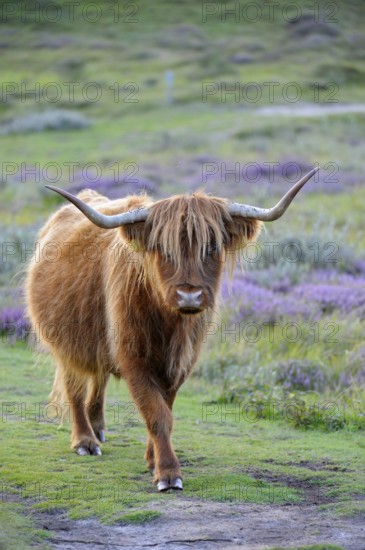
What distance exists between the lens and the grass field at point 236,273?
5879mm

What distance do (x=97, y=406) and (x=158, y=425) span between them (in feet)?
5.36

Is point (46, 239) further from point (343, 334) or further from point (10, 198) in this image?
point (10, 198)

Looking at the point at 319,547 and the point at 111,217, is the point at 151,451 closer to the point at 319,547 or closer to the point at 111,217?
the point at 111,217

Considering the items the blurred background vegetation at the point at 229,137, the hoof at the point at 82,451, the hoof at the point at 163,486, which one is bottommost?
the blurred background vegetation at the point at 229,137

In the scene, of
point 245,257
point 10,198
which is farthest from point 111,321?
point 10,198

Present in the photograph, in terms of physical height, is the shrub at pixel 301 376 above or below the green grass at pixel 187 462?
below

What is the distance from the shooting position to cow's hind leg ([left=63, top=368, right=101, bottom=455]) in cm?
676

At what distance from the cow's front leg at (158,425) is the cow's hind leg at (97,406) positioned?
123cm

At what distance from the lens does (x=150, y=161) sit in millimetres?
24703

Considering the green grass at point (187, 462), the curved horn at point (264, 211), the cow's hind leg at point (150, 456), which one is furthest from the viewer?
the cow's hind leg at point (150, 456)

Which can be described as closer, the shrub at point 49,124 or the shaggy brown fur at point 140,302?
the shaggy brown fur at point 140,302

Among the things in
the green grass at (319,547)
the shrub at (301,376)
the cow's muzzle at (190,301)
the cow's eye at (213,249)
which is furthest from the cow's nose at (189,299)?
the shrub at (301,376)

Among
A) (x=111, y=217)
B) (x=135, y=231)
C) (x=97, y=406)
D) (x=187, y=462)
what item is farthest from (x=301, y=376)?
(x=111, y=217)

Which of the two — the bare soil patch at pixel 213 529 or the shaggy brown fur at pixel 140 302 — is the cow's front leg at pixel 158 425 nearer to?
the shaggy brown fur at pixel 140 302
